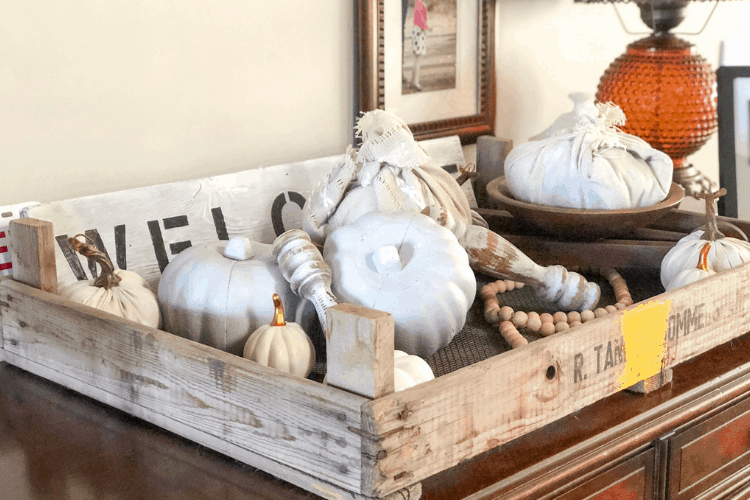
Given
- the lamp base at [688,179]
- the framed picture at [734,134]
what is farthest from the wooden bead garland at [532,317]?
the lamp base at [688,179]

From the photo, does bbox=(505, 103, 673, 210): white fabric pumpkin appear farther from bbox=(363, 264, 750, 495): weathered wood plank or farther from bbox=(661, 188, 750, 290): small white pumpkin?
bbox=(363, 264, 750, 495): weathered wood plank

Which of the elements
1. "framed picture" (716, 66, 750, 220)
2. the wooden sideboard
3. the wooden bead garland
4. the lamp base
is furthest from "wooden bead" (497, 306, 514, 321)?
the lamp base

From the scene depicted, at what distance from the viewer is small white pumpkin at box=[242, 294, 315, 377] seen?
0.77 metres

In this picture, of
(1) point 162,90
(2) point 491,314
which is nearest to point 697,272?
(2) point 491,314

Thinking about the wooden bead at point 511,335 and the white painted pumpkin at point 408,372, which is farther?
the wooden bead at point 511,335

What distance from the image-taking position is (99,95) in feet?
3.49

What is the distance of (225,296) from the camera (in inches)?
33.0

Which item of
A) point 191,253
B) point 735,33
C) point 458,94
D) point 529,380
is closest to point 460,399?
point 529,380

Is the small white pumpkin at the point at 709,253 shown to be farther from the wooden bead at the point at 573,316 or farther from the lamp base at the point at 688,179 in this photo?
the lamp base at the point at 688,179

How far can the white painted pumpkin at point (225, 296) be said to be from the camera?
84 centimetres

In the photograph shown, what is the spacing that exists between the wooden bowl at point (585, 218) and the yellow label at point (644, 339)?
0.91ft

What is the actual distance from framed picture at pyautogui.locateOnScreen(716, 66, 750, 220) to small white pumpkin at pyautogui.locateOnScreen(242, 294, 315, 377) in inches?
40.1

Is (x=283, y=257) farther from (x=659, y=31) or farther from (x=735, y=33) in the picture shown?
(x=735, y=33)

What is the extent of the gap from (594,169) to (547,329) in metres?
0.26
